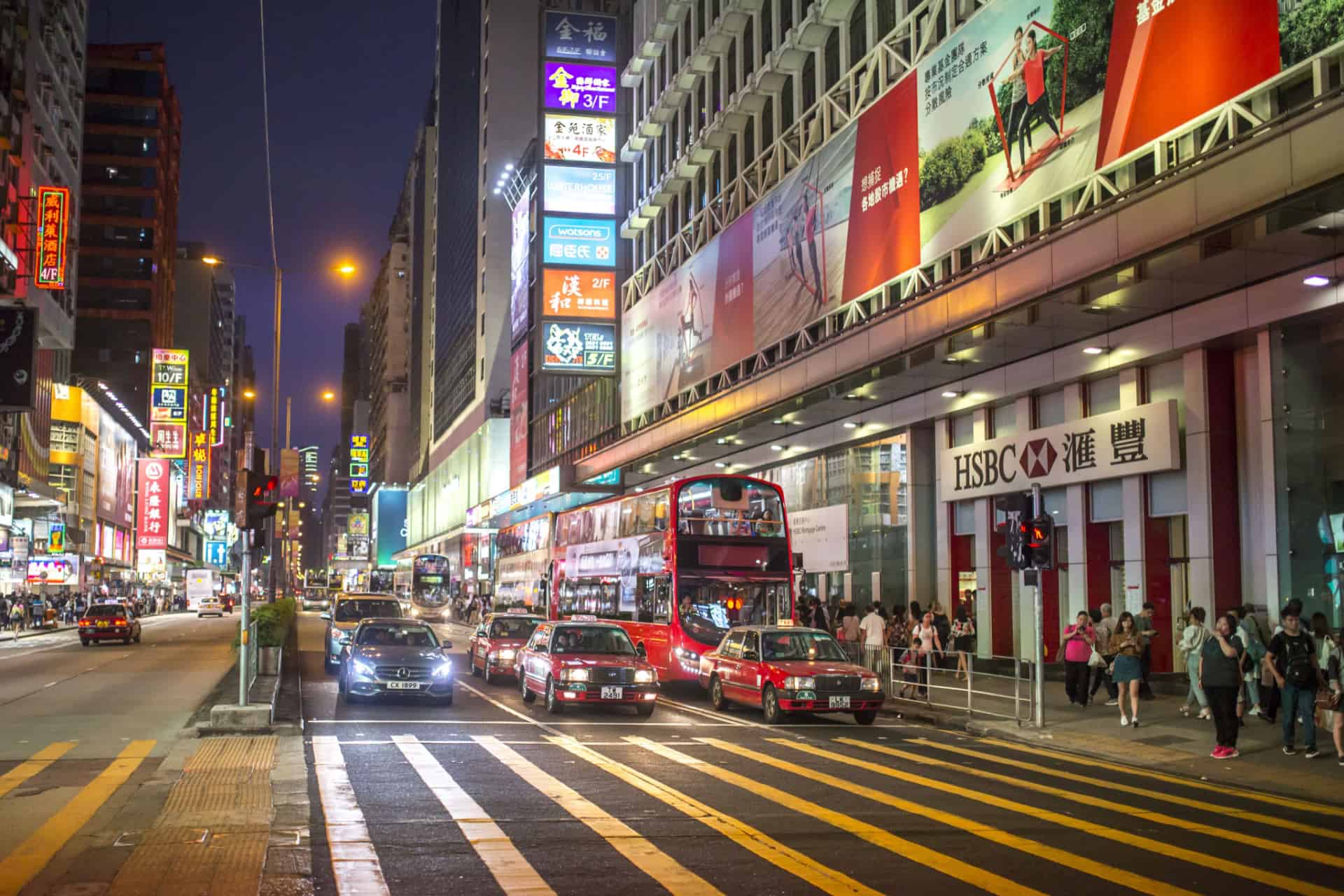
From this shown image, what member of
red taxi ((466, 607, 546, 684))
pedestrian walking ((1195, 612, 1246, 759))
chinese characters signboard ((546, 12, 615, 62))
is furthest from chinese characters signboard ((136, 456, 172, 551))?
pedestrian walking ((1195, 612, 1246, 759))

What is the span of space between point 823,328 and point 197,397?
439 ft

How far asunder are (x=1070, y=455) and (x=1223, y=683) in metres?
10.1

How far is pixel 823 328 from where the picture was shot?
34.7 metres

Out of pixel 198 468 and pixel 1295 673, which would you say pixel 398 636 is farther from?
pixel 198 468

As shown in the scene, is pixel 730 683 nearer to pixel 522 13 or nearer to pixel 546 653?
pixel 546 653

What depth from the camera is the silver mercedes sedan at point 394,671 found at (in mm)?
21203

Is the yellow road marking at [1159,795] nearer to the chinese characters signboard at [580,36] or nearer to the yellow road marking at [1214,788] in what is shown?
the yellow road marking at [1214,788]

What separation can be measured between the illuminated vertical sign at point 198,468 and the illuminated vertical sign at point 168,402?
20424 millimetres

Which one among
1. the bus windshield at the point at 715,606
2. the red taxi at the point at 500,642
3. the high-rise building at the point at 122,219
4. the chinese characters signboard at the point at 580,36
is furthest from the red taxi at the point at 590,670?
the high-rise building at the point at 122,219

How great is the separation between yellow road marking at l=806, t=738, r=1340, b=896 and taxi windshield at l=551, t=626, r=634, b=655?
7.02m

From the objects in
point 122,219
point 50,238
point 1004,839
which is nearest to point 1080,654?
point 1004,839

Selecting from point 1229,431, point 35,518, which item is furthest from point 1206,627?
point 35,518

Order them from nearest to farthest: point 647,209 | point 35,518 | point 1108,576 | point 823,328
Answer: point 1108,576 → point 823,328 → point 647,209 → point 35,518

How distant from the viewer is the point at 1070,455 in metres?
25.4
